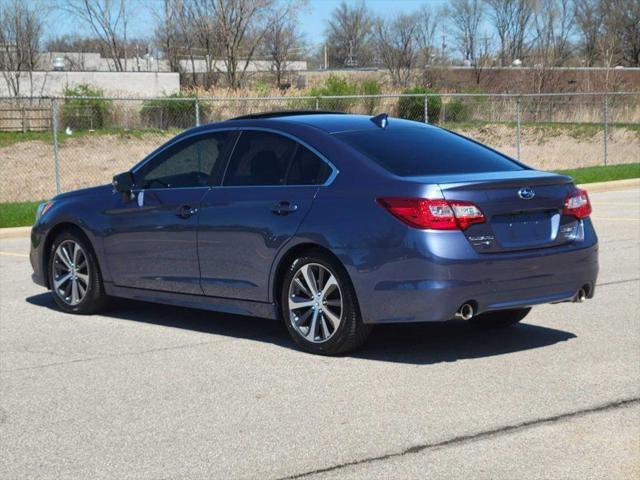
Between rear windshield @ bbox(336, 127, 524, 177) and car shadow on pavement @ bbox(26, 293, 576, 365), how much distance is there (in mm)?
1228

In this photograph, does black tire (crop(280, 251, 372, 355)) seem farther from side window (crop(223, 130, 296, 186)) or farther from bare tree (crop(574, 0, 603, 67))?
bare tree (crop(574, 0, 603, 67))

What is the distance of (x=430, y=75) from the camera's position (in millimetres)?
66938

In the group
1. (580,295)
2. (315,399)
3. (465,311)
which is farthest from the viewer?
(580,295)

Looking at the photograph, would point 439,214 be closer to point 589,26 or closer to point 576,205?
point 576,205

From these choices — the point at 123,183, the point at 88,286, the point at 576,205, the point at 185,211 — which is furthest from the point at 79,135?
the point at 576,205

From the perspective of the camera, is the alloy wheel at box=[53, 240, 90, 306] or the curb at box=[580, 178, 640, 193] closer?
the alloy wheel at box=[53, 240, 90, 306]

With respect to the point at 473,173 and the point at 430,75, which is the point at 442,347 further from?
the point at 430,75

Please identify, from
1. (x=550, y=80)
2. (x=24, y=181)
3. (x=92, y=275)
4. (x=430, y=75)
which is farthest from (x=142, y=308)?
(x=430, y=75)

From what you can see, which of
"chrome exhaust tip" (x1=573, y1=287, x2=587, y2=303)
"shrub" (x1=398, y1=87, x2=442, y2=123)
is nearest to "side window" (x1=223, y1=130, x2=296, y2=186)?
"chrome exhaust tip" (x1=573, y1=287, x2=587, y2=303)

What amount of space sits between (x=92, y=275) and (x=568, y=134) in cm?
3066

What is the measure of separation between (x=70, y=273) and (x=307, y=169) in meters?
2.69

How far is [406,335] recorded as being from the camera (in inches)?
321

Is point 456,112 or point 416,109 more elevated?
point 416,109

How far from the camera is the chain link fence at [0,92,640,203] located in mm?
32066
